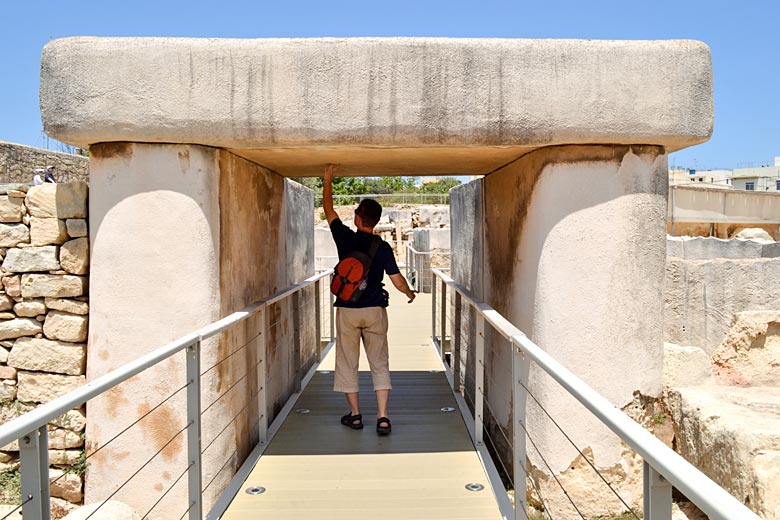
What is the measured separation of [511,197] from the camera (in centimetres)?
498

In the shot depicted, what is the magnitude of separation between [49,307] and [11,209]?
2.36ft

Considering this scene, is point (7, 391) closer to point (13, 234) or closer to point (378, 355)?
point (13, 234)

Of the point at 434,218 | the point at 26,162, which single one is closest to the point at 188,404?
the point at 26,162

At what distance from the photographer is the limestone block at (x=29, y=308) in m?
4.33

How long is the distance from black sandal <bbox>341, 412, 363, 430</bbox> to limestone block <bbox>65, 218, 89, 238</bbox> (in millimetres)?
2470

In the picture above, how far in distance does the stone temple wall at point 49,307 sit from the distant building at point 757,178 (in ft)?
216

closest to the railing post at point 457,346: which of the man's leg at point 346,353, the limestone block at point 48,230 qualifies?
the man's leg at point 346,353

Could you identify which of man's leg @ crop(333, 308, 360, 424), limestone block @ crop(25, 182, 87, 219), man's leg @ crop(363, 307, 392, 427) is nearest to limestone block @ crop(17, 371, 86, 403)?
limestone block @ crop(25, 182, 87, 219)

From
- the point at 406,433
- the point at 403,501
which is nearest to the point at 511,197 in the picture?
the point at 406,433

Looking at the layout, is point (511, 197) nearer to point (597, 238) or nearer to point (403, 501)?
point (597, 238)

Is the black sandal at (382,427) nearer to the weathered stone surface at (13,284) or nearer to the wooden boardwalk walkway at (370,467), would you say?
the wooden boardwalk walkway at (370,467)

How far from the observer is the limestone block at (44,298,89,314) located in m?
4.28

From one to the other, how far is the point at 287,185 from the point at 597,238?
3.33m

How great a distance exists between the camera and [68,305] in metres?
4.28
